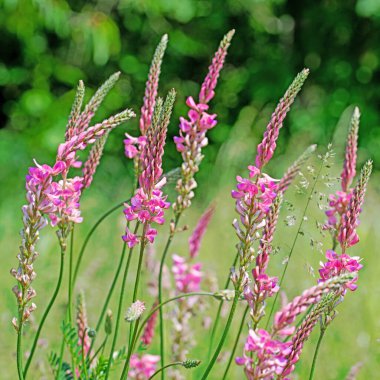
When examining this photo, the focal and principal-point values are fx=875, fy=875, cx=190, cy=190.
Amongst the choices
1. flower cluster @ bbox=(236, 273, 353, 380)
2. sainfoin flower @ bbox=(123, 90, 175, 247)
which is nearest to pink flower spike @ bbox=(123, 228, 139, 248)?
sainfoin flower @ bbox=(123, 90, 175, 247)

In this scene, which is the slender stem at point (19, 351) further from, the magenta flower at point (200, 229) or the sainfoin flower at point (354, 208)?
the magenta flower at point (200, 229)

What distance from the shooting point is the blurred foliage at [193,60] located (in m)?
7.85

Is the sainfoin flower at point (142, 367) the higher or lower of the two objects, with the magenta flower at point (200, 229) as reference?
lower

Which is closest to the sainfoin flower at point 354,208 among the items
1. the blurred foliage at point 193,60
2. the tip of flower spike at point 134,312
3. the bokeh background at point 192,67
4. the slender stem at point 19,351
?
the tip of flower spike at point 134,312

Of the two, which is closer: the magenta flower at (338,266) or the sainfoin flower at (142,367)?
the magenta flower at (338,266)

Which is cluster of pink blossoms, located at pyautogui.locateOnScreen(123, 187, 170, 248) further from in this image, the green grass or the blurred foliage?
the blurred foliage

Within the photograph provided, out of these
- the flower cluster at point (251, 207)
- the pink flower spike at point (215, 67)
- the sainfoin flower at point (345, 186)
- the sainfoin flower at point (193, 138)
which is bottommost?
the flower cluster at point (251, 207)

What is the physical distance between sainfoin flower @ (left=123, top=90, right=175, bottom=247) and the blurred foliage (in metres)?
6.03

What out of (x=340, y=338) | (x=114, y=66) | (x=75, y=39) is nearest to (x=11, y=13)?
(x=75, y=39)

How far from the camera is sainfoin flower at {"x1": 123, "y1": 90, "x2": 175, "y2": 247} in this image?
1.42 meters

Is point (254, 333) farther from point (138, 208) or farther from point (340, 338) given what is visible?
point (340, 338)

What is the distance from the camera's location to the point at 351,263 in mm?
1520

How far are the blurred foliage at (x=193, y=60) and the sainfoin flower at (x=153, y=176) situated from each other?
603cm

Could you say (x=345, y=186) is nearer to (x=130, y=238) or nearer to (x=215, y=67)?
(x=215, y=67)
